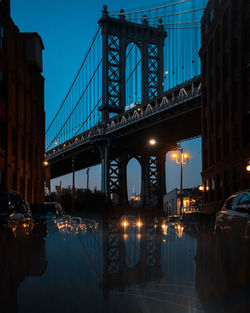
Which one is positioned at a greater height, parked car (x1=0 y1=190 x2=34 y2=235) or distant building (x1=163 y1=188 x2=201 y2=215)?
distant building (x1=163 y1=188 x2=201 y2=215)

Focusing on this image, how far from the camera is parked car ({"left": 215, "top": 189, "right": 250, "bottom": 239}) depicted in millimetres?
10586

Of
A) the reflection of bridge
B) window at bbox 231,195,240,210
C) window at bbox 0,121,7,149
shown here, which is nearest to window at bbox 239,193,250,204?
window at bbox 231,195,240,210

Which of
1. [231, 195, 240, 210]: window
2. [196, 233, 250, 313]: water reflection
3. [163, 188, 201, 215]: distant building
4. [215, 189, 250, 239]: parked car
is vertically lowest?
[196, 233, 250, 313]: water reflection

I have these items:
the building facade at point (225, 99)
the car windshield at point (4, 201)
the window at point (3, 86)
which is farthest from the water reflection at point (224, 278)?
the building facade at point (225, 99)

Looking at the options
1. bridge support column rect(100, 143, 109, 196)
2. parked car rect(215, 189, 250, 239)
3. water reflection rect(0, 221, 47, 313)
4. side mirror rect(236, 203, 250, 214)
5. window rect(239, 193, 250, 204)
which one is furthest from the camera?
bridge support column rect(100, 143, 109, 196)

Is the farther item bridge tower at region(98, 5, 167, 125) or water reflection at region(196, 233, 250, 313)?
bridge tower at region(98, 5, 167, 125)

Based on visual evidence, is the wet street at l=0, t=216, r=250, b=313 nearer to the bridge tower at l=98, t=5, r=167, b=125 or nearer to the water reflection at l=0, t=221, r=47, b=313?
the water reflection at l=0, t=221, r=47, b=313

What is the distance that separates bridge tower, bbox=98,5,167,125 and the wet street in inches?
2687

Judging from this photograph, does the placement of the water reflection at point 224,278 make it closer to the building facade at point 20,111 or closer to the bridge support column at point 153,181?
the building facade at point 20,111

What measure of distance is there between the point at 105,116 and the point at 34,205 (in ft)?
191

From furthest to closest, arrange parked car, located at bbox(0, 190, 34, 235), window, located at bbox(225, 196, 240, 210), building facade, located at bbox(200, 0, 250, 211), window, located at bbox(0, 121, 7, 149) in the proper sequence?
building facade, located at bbox(200, 0, 250, 211) → window, located at bbox(0, 121, 7, 149) → window, located at bbox(225, 196, 240, 210) → parked car, located at bbox(0, 190, 34, 235)

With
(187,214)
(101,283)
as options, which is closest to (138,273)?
(101,283)

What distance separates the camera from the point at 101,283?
6152 mm

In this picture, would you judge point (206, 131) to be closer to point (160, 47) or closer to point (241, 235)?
point (160, 47)
